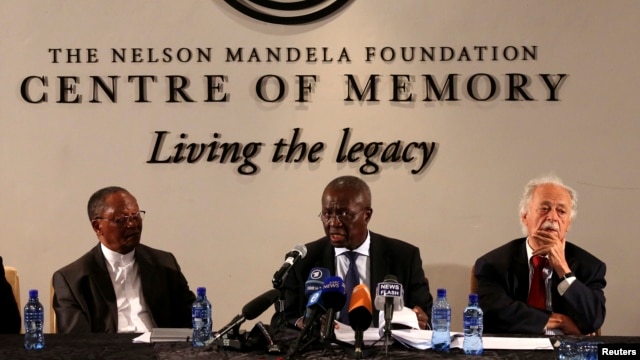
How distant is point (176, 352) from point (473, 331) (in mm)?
1136

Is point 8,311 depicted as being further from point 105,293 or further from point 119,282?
point 119,282

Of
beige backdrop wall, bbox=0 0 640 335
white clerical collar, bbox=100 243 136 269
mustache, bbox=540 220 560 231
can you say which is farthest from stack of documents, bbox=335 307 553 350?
beige backdrop wall, bbox=0 0 640 335

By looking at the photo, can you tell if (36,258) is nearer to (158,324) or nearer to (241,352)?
(158,324)

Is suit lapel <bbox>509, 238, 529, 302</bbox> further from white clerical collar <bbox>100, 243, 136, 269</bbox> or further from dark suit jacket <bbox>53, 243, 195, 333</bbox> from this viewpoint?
white clerical collar <bbox>100, 243, 136, 269</bbox>

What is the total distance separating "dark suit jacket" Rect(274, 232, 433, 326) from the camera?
4422mm

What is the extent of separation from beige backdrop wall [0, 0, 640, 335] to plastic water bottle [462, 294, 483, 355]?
1.67 meters

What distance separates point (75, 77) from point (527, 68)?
255 cm

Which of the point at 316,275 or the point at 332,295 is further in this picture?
the point at 316,275

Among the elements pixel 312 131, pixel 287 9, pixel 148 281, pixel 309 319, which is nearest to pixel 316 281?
pixel 309 319

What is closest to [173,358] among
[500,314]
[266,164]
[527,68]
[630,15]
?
[500,314]

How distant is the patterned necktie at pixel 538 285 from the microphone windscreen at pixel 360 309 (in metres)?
1.41

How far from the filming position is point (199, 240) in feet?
17.6

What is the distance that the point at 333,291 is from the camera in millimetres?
3318

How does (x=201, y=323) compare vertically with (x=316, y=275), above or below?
below
